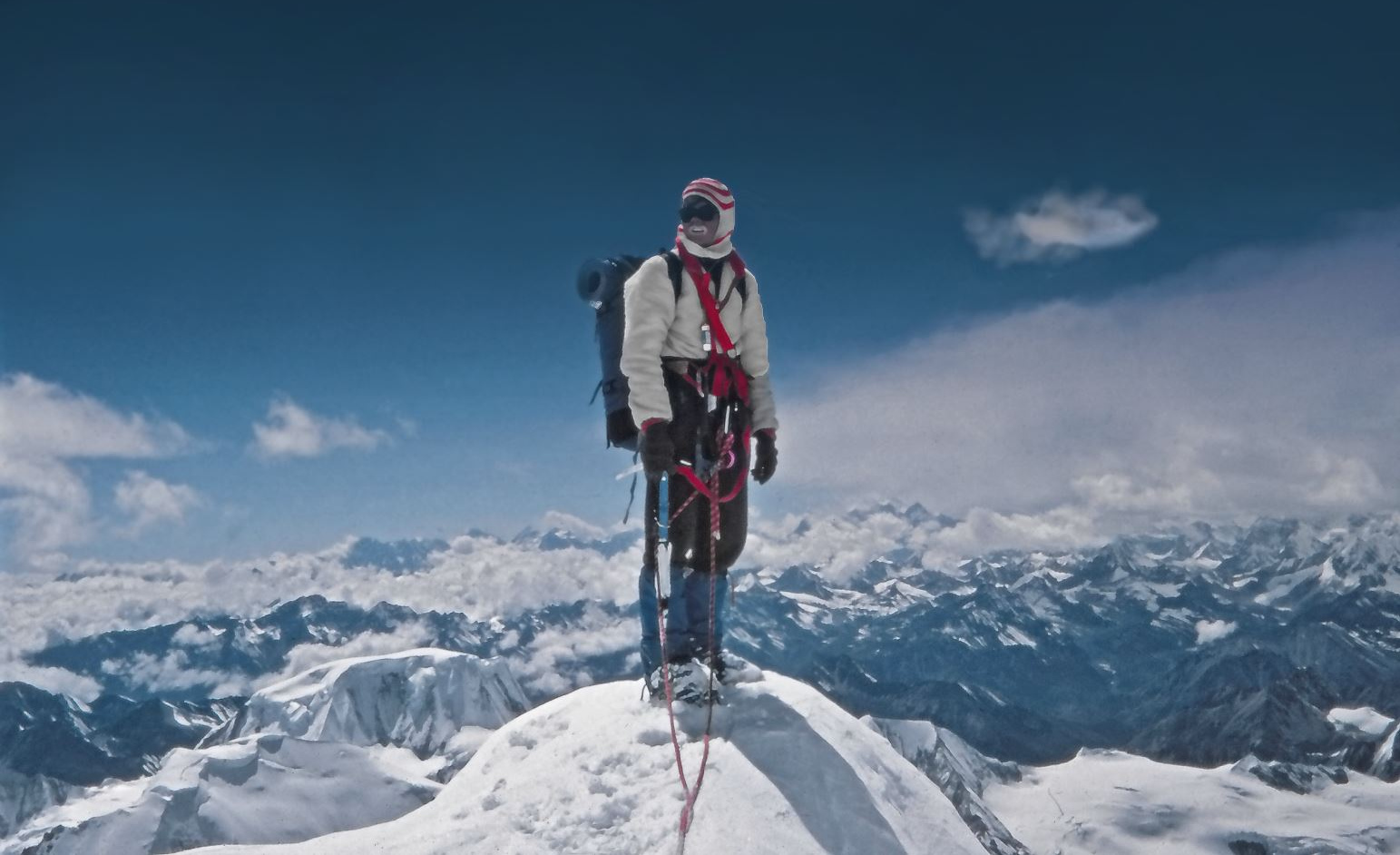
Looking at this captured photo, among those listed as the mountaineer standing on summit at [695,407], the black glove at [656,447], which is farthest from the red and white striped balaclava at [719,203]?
the black glove at [656,447]

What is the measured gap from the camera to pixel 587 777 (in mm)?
7367

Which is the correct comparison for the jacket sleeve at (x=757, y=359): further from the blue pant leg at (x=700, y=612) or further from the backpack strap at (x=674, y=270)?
the blue pant leg at (x=700, y=612)

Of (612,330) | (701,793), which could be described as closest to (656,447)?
(612,330)

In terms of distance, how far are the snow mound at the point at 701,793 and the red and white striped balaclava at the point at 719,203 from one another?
4219 mm

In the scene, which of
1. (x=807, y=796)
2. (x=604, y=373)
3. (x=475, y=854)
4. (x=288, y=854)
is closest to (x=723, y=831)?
(x=807, y=796)

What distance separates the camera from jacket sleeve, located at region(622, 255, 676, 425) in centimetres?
782

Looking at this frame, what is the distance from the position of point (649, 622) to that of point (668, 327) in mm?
2912

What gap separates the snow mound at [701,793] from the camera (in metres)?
6.63

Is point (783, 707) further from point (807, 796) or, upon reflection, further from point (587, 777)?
point (587, 777)

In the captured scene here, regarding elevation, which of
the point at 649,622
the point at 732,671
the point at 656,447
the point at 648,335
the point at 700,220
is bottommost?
the point at 732,671

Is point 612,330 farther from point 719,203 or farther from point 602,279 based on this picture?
point 719,203

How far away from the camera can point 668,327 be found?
8.20 meters

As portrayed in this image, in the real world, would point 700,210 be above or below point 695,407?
above

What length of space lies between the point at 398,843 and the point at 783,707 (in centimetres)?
346
